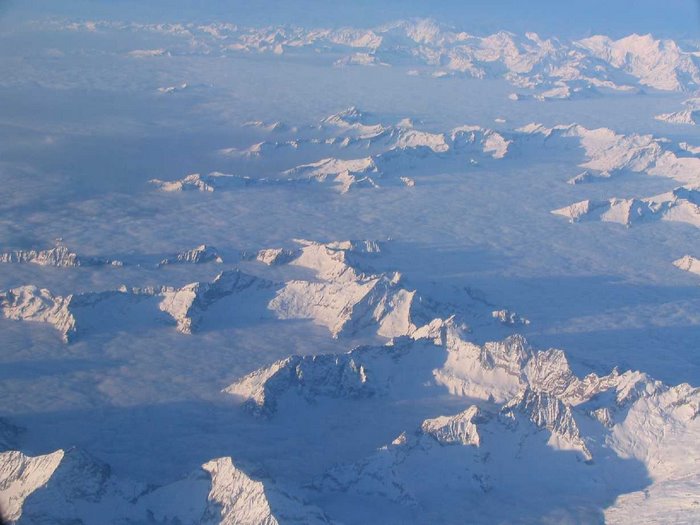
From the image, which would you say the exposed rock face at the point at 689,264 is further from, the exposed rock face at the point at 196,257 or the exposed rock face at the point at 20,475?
the exposed rock face at the point at 20,475

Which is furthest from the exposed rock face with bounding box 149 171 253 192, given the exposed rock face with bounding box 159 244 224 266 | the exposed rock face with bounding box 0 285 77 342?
the exposed rock face with bounding box 0 285 77 342

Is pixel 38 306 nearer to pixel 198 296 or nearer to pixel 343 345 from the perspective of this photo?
pixel 198 296

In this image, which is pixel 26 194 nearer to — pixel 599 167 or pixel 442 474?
pixel 442 474

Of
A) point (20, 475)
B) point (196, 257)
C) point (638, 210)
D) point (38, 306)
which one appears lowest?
point (638, 210)

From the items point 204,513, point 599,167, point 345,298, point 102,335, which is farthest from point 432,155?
point 204,513

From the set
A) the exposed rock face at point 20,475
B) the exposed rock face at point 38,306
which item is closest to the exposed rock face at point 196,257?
the exposed rock face at point 38,306

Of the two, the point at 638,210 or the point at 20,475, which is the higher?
the point at 20,475

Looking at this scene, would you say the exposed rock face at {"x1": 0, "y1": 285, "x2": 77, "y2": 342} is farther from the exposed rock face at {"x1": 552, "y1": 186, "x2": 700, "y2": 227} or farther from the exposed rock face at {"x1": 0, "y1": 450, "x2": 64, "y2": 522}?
the exposed rock face at {"x1": 552, "y1": 186, "x2": 700, "y2": 227}

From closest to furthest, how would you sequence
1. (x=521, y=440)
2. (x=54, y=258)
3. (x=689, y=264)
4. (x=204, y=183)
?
(x=521, y=440) < (x=54, y=258) < (x=689, y=264) < (x=204, y=183)

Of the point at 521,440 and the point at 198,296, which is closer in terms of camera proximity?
the point at 521,440

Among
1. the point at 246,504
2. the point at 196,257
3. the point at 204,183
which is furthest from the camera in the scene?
the point at 204,183

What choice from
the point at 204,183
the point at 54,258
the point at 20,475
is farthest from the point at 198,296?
the point at 204,183
